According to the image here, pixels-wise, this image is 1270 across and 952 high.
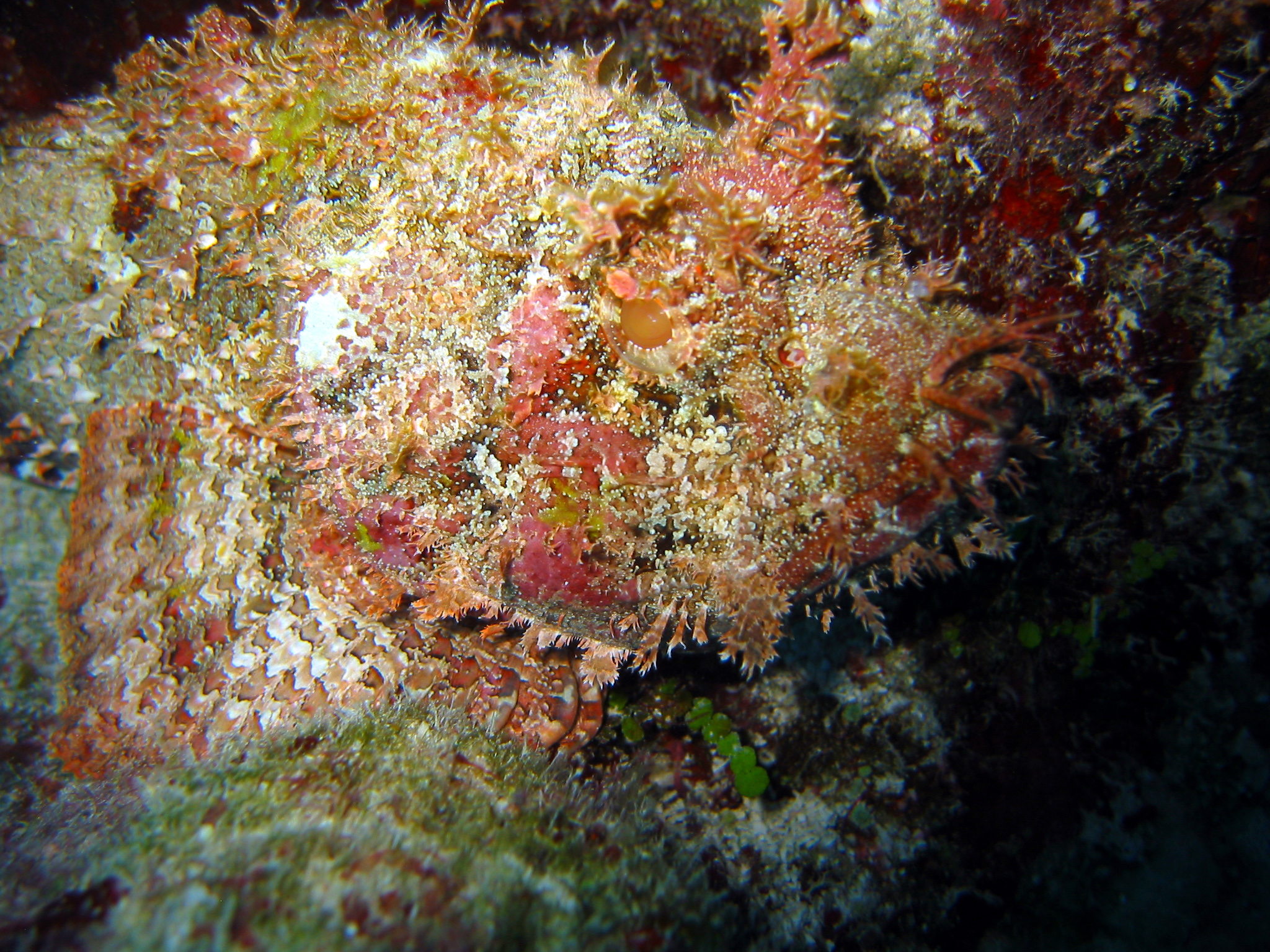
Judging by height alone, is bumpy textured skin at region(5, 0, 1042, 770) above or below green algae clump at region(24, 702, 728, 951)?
above

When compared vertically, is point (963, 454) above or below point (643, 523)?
above

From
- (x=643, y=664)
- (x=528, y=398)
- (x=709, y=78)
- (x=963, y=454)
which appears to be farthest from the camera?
(x=709, y=78)

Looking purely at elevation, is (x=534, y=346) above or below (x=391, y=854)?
above

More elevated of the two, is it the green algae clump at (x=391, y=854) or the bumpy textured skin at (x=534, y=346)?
the bumpy textured skin at (x=534, y=346)

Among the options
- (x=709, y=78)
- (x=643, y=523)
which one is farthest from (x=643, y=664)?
(x=709, y=78)

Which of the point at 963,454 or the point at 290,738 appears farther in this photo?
the point at 290,738

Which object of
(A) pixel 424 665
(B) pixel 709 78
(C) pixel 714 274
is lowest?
(A) pixel 424 665

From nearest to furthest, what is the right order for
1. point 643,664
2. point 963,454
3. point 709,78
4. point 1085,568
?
point 963,454 → point 643,664 → point 1085,568 → point 709,78

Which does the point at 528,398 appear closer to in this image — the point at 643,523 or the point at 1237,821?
the point at 643,523
